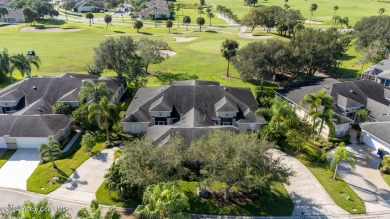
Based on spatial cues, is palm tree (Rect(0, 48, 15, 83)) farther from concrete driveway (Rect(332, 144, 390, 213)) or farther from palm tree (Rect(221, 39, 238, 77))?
concrete driveway (Rect(332, 144, 390, 213))

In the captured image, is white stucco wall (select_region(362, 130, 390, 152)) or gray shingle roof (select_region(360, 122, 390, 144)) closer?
white stucco wall (select_region(362, 130, 390, 152))

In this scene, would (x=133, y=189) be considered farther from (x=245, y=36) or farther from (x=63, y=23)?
(x=63, y=23)

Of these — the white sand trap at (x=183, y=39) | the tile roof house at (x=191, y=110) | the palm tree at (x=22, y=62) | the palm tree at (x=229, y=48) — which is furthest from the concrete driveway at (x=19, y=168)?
the white sand trap at (x=183, y=39)

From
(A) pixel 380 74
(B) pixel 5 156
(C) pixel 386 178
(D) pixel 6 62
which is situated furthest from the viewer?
(A) pixel 380 74

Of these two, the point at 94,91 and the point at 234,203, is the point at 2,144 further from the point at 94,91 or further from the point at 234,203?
the point at 234,203

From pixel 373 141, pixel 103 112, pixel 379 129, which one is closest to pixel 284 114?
pixel 373 141

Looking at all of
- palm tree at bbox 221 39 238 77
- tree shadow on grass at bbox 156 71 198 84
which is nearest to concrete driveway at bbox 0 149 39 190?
tree shadow on grass at bbox 156 71 198 84
